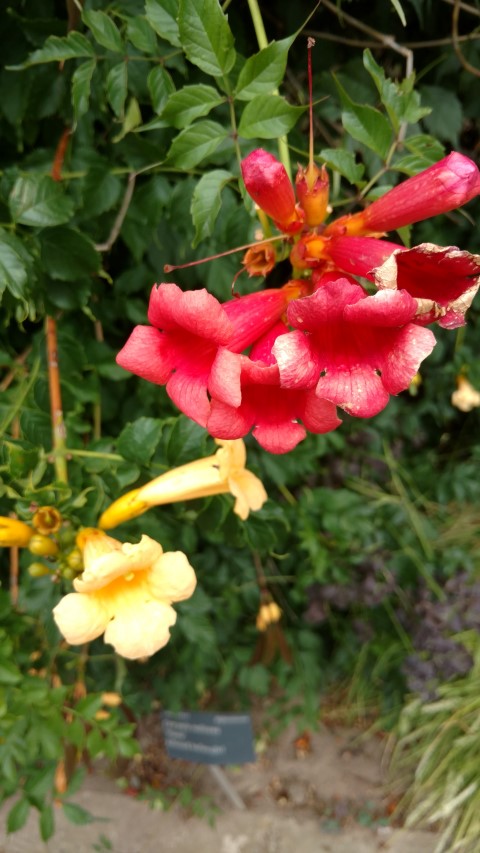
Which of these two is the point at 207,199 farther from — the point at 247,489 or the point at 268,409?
the point at 247,489

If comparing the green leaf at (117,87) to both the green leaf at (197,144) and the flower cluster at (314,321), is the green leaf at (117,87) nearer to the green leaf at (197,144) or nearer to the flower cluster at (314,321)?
the green leaf at (197,144)

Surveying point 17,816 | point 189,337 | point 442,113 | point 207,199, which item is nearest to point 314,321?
point 189,337

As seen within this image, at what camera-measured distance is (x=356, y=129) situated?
102 cm

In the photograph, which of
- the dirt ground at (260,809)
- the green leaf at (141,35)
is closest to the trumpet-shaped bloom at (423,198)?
the green leaf at (141,35)

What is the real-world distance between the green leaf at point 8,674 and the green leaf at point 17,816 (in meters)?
0.55

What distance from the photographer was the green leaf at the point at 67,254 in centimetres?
127

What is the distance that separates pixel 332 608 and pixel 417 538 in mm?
528

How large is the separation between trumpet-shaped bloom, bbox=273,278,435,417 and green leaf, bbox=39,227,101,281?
2.27ft

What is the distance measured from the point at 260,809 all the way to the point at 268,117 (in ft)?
9.46

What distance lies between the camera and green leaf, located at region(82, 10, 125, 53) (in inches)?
42.8

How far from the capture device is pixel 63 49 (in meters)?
1.13

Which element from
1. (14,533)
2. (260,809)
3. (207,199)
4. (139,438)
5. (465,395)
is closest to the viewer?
(207,199)

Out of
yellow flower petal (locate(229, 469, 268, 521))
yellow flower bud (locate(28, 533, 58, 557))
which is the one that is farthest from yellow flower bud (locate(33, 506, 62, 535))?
yellow flower petal (locate(229, 469, 268, 521))

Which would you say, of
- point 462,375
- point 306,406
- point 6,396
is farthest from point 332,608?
point 306,406
